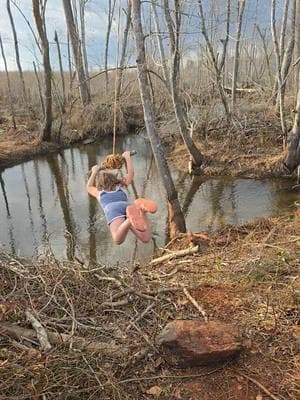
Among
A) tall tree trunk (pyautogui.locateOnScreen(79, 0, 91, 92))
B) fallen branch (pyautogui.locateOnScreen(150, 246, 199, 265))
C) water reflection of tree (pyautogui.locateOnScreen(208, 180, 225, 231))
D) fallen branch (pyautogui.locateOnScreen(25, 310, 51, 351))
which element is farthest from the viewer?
tall tree trunk (pyautogui.locateOnScreen(79, 0, 91, 92))

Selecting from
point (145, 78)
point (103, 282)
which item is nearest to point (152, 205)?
point (103, 282)

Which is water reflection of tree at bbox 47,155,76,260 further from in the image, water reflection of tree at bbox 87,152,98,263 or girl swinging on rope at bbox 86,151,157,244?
girl swinging on rope at bbox 86,151,157,244

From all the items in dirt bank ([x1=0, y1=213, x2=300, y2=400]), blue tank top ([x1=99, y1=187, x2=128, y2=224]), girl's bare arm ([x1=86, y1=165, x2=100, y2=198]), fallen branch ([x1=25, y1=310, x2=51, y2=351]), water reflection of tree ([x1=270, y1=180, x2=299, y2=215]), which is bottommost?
water reflection of tree ([x1=270, y1=180, x2=299, y2=215])

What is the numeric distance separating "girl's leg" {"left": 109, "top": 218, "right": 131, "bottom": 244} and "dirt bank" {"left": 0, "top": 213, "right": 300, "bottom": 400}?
21.4 inches

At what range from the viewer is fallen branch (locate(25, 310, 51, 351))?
3.08m

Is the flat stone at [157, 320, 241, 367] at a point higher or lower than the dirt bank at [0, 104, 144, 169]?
lower

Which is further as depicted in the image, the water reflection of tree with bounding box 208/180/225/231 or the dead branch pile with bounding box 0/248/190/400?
the water reflection of tree with bounding box 208/180/225/231

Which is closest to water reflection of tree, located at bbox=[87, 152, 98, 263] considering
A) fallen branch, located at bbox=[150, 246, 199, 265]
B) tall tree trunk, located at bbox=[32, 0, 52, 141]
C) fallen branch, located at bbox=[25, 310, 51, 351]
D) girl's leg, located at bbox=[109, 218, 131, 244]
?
fallen branch, located at bbox=[150, 246, 199, 265]

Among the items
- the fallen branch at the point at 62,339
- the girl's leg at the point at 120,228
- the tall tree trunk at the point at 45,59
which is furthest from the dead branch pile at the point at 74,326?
the tall tree trunk at the point at 45,59

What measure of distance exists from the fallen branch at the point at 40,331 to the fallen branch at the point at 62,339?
43mm

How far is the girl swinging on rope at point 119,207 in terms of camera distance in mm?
4859

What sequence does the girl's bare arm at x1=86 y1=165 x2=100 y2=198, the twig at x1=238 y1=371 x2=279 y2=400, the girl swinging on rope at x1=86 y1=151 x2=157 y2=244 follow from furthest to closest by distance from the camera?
the girl's bare arm at x1=86 y1=165 x2=100 y2=198 → the girl swinging on rope at x1=86 y1=151 x2=157 y2=244 → the twig at x1=238 y1=371 x2=279 y2=400

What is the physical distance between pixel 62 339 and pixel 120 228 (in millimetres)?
2124

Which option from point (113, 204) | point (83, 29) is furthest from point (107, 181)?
point (83, 29)
